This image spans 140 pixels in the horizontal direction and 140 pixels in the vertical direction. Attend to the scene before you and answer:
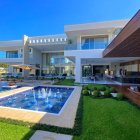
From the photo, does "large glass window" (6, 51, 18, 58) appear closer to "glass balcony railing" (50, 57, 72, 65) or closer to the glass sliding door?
"glass balcony railing" (50, 57, 72, 65)

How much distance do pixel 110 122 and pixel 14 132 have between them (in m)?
3.59

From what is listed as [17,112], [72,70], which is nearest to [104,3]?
[17,112]

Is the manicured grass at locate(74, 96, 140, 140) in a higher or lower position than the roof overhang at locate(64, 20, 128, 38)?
lower

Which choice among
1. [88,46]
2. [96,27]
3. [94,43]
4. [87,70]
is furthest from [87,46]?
[87,70]

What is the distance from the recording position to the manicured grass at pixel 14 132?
16.4ft

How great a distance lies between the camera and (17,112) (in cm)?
754

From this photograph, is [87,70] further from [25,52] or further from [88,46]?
[25,52]

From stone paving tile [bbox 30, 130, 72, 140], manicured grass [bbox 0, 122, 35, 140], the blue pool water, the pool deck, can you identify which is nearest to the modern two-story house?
the pool deck

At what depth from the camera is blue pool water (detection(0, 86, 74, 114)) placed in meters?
9.66

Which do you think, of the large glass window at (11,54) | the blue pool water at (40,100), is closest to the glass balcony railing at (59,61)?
the large glass window at (11,54)

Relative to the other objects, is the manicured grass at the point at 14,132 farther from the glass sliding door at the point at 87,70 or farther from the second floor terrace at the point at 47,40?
the glass sliding door at the point at 87,70

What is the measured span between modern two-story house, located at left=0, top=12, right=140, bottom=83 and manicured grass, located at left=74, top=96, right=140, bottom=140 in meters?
3.37

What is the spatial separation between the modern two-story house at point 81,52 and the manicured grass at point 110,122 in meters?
3.37

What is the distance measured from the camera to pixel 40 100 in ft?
39.8
